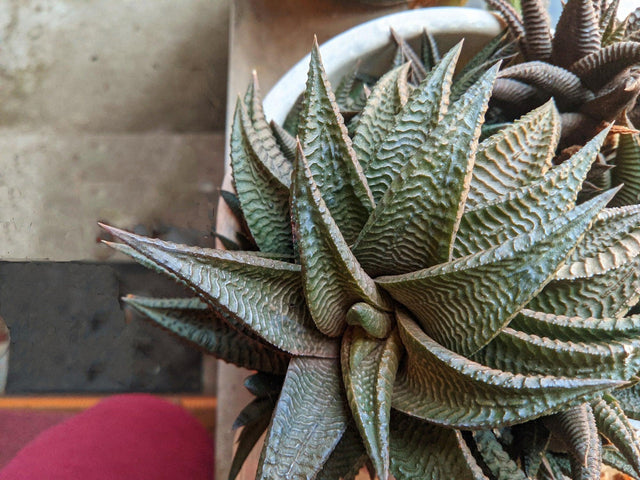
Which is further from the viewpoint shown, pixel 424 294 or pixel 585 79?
pixel 585 79

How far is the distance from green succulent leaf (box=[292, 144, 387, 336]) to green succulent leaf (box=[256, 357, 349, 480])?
0.03m

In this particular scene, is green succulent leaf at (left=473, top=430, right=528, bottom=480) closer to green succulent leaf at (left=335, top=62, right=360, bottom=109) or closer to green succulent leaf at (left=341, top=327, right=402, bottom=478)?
green succulent leaf at (left=341, top=327, right=402, bottom=478)

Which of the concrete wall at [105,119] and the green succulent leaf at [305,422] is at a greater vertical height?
the concrete wall at [105,119]

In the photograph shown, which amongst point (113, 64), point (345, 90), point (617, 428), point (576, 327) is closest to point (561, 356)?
point (576, 327)

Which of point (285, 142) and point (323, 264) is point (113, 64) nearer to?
point (285, 142)

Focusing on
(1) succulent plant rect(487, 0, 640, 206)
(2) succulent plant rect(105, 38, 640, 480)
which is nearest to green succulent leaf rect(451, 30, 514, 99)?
(1) succulent plant rect(487, 0, 640, 206)

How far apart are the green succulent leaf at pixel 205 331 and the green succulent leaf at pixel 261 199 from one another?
0.23 ft

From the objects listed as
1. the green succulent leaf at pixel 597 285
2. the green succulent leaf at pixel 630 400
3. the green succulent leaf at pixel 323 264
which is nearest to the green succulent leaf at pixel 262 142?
the green succulent leaf at pixel 323 264

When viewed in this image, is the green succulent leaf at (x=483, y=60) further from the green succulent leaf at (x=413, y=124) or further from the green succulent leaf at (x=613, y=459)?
the green succulent leaf at (x=613, y=459)

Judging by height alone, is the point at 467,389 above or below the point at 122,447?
above

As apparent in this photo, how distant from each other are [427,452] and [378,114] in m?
0.25

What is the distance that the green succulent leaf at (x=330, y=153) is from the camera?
317 mm

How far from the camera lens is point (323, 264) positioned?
29 cm

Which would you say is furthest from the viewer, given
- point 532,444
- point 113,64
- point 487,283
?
point 113,64
